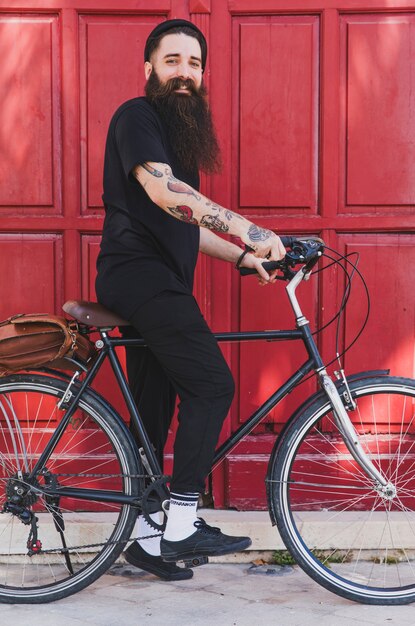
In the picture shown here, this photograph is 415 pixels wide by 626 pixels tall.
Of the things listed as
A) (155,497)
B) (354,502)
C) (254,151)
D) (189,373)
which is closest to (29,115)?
(254,151)

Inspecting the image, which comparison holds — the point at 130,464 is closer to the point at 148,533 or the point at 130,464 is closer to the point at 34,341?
the point at 148,533

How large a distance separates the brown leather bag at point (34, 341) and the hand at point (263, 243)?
0.76 m

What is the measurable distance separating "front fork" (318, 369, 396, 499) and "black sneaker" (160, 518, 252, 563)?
546 mm

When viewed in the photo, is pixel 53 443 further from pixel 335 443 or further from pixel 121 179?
pixel 335 443

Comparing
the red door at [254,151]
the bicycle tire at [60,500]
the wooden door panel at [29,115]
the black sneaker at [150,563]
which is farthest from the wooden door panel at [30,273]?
the black sneaker at [150,563]

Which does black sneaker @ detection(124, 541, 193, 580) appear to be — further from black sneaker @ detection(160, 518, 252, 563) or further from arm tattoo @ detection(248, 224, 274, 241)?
arm tattoo @ detection(248, 224, 274, 241)

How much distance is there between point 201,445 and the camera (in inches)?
134

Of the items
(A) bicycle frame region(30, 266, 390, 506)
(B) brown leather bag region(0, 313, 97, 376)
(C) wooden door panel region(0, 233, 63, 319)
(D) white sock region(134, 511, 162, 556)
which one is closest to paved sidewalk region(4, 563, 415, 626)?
(D) white sock region(134, 511, 162, 556)

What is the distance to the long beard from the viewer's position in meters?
3.49

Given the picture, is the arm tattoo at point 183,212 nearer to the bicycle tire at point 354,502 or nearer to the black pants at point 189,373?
the black pants at point 189,373

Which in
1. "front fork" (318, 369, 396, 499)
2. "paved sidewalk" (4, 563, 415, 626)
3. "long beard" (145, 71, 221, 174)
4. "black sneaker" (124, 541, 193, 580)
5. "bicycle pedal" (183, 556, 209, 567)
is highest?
"long beard" (145, 71, 221, 174)

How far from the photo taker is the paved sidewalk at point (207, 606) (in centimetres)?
339

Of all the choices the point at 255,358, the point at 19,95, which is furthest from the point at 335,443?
the point at 19,95

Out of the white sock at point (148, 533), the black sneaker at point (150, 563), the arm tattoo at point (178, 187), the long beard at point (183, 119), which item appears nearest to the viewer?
the arm tattoo at point (178, 187)
